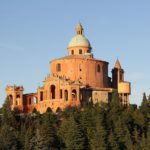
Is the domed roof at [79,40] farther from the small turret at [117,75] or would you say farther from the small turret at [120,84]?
the small turret at [120,84]

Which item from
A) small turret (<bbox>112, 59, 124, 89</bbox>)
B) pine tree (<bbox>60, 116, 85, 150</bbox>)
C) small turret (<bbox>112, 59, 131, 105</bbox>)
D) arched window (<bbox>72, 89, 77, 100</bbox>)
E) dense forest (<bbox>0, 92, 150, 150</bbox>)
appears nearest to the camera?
dense forest (<bbox>0, 92, 150, 150</bbox>)

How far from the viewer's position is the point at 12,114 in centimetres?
9744

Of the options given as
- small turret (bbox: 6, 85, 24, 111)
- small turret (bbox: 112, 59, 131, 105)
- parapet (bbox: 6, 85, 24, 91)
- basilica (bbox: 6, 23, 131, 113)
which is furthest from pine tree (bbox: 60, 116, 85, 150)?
small turret (bbox: 112, 59, 131, 105)

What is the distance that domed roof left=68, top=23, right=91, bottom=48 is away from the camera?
109319 mm

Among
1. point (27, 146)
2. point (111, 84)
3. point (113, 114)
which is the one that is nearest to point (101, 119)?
point (113, 114)

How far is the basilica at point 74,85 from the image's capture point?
102 m

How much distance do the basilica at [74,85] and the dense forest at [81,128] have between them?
442 centimetres

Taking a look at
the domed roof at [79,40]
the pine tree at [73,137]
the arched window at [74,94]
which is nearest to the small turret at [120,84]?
the domed roof at [79,40]

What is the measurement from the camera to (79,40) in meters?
110

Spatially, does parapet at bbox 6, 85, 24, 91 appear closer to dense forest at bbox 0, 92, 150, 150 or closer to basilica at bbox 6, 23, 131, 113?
basilica at bbox 6, 23, 131, 113

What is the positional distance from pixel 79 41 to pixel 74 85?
9.27m

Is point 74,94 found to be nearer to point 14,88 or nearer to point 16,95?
point 16,95

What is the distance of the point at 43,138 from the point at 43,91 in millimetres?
16866

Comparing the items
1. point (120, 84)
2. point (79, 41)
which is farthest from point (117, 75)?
point (79, 41)
